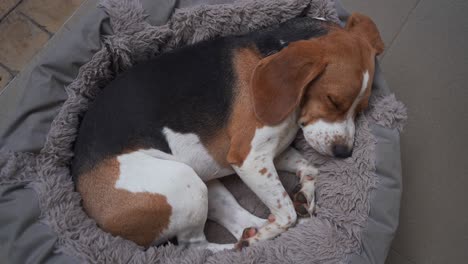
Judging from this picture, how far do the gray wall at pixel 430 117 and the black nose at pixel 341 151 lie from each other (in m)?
0.90

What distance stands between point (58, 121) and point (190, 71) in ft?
2.70

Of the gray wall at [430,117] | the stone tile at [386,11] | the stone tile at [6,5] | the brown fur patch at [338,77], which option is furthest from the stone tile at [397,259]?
the stone tile at [6,5]

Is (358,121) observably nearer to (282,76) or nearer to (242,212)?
(282,76)

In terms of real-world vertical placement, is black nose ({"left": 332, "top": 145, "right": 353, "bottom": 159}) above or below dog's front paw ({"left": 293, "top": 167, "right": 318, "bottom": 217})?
above

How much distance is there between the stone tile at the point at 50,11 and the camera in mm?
3379

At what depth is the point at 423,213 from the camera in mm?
2809

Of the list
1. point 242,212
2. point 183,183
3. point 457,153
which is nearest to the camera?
point 183,183

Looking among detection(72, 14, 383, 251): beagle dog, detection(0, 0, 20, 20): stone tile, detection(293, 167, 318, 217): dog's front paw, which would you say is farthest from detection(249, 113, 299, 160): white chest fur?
detection(0, 0, 20, 20): stone tile

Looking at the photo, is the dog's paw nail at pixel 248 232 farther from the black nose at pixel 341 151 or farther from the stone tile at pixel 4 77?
the stone tile at pixel 4 77

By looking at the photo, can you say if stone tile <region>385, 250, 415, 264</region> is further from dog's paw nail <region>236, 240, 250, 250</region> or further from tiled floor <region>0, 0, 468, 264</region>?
dog's paw nail <region>236, 240, 250, 250</region>

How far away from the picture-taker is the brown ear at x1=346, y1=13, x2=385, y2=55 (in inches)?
89.0

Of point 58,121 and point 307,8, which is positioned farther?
point 307,8

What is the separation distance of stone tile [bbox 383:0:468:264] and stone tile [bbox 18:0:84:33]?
260 centimetres

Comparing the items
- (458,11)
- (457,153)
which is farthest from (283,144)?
(458,11)
